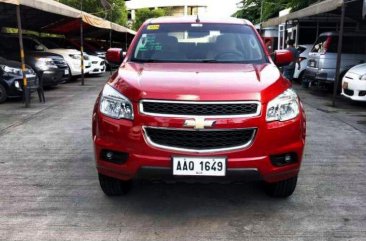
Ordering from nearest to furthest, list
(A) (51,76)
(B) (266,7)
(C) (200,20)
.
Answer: (C) (200,20)
(A) (51,76)
(B) (266,7)

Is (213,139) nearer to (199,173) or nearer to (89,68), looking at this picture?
(199,173)

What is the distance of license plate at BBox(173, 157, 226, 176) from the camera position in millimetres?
3656

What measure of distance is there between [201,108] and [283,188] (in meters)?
1.29

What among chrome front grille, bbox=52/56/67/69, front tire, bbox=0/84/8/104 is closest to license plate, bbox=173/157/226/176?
front tire, bbox=0/84/8/104

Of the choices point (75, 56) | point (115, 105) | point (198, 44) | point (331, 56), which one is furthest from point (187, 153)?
point (75, 56)

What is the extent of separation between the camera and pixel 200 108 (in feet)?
12.0

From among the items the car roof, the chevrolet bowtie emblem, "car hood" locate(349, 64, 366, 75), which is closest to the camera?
the chevrolet bowtie emblem

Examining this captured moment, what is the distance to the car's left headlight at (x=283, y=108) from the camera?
12.3ft

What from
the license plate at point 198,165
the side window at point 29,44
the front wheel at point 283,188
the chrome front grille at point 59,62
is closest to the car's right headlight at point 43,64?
the chrome front grille at point 59,62

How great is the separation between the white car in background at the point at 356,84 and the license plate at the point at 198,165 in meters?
7.18

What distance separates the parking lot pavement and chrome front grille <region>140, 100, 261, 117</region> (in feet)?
3.08

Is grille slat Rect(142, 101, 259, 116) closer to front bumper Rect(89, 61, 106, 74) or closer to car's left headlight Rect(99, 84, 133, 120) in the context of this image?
car's left headlight Rect(99, 84, 133, 120)

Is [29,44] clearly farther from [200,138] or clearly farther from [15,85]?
[200,138]

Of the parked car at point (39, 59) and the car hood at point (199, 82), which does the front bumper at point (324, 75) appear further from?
the car hood at point (199, 82)
